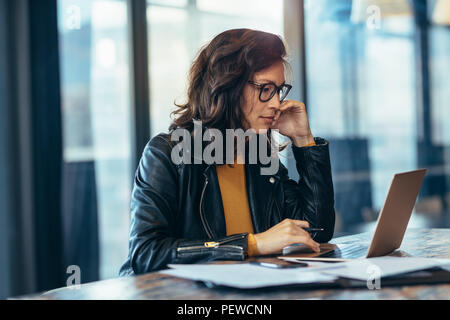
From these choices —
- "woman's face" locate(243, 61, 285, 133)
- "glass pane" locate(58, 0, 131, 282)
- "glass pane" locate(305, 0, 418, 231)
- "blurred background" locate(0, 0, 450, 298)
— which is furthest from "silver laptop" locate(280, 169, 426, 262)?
"glass pane" locate(305, 0, 418, 231)

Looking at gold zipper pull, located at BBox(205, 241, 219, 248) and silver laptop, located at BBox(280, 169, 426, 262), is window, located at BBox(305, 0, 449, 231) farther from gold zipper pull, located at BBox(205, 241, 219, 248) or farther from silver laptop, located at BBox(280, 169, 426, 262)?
gold zipper pull, located at BBox(205, 241, 219, 248)

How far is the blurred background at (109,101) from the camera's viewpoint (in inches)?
100

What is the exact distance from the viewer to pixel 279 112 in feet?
5.60

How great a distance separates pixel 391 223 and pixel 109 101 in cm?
220

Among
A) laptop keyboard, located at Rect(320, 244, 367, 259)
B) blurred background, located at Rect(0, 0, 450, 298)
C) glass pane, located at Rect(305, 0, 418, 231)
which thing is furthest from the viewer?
glass pane, located at Rect(305, 0, 418, 231)

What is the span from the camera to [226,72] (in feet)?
5.38

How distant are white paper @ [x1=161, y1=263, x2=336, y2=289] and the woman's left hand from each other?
33.0 inches

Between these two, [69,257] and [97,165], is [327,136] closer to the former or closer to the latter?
[97,165]

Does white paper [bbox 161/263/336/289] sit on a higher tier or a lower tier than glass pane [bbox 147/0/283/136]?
lower

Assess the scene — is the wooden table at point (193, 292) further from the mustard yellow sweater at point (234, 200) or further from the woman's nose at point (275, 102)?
the woman's nose at point (275, 102)

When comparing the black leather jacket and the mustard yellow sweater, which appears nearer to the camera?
the black leather jacket

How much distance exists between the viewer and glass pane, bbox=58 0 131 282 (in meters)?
2.82

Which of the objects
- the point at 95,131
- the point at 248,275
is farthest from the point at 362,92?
the point at 248,275

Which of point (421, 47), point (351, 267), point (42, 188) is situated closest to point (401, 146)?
point (421, 47)
